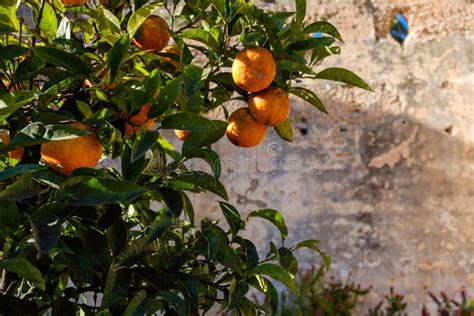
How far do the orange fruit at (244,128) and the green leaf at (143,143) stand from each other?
253 mm

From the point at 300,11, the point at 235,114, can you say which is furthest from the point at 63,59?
the point at 300,11

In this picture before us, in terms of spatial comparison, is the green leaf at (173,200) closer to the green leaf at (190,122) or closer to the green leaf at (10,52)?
the green leaf at (190,122)

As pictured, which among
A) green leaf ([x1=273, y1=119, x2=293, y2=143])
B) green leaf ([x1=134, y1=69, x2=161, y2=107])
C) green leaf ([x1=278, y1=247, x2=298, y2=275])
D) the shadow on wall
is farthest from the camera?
the shadow on wall

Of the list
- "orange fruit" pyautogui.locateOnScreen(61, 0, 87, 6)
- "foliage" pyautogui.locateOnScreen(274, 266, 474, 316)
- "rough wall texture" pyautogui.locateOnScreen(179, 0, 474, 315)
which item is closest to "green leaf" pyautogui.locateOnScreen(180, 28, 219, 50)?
"orange fruit" pyautogui.locateOnScreen(61, 0, 87, 6)

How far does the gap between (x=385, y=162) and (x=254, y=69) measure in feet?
10.8

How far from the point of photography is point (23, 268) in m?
0.88

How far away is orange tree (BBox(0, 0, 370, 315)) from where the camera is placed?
0.88m

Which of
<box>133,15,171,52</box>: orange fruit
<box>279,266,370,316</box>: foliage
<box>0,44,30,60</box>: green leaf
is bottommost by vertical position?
<box>279,266,370,316</box>: foliage

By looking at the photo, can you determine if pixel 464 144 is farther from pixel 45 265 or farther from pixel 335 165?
pixel 45 265

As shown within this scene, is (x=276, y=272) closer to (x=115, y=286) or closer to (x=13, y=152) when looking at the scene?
(x=115, y=286)

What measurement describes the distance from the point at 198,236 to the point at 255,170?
303cm

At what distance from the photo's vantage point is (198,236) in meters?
1.14

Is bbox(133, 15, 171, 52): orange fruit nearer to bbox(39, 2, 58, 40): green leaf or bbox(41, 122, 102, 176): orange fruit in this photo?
bbox(39, 2, 58, 40): green leaf

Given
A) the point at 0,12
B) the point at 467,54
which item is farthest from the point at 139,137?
the point at 467,54
